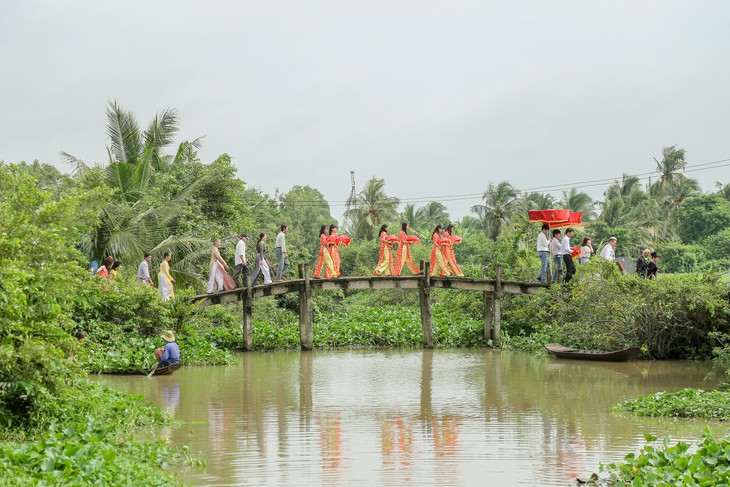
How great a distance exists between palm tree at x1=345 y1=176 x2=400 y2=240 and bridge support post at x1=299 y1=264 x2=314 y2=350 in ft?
83.2

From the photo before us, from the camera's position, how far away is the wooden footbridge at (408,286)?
81.6 feet

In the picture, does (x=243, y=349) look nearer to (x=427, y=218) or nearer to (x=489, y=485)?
(x=489, y=485)

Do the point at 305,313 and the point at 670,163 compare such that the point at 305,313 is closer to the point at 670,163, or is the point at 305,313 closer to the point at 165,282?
the point at 165,282

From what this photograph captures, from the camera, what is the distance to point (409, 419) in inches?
531

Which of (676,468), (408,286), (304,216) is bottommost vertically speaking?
(676,468)

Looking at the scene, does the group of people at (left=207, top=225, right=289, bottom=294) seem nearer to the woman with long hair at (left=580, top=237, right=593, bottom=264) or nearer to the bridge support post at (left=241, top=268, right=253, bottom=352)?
the bridge support post at (left=241, top=268, right=253, bottom=352)

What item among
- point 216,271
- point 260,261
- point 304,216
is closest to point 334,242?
point 260,261

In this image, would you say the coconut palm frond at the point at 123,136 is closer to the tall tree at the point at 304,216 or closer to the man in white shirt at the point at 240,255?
the man in white shirt at the point at 240,255

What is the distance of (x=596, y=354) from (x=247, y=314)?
8.17 metres

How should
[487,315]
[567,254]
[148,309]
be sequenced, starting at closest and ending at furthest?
1. [148,309]
2. [567,254]
3. [487,315]

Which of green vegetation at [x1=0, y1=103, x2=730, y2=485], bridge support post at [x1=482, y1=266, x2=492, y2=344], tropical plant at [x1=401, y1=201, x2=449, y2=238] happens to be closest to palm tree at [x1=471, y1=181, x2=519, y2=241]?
tropical plant at [x1=401, y1=201, x2=449, y2=238]

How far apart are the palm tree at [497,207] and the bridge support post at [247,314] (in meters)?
30.4

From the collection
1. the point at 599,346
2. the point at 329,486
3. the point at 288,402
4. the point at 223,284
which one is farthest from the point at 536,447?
the point at 223,284

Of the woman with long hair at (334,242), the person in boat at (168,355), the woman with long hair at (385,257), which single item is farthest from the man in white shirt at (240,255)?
the person in boat at (168,355)
